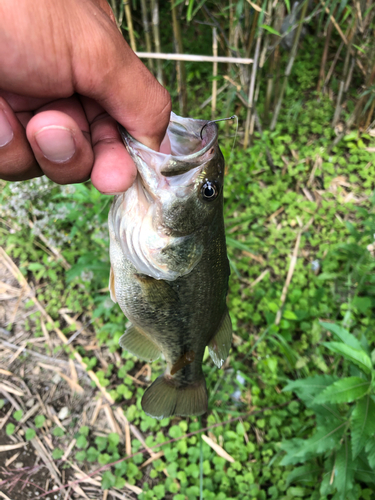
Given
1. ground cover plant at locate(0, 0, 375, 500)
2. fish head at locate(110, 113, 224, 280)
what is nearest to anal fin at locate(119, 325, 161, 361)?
fish head at locate(110, 113, 224, 280)

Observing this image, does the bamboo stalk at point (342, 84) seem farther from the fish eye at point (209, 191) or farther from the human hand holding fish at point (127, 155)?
the fish eye at point (209, 191)

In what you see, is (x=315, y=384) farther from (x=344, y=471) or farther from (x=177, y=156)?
(x=177, y=156)

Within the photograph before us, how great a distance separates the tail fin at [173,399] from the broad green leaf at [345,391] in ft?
2.25

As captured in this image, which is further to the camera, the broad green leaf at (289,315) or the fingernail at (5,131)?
the broad green leaf at (289,315)

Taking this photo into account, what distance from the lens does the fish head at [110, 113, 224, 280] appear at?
1305mm

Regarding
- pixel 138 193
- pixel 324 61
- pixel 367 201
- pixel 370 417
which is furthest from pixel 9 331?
pixel 324 61

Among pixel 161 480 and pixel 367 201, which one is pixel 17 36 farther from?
pixel 367 201

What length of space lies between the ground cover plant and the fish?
2.96ft

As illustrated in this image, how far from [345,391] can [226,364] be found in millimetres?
1236

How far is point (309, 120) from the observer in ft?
14.1

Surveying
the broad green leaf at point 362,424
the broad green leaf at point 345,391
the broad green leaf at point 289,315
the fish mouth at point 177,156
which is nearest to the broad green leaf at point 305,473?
the broad green leaf at point 362,424

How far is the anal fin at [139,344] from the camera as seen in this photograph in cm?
185

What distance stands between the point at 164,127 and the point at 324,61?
13.2ft

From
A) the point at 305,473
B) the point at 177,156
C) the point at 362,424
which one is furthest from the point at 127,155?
the point at 305,473
